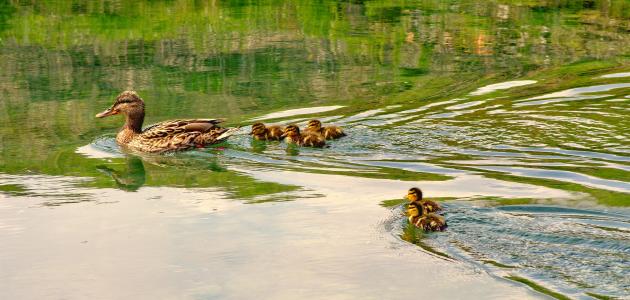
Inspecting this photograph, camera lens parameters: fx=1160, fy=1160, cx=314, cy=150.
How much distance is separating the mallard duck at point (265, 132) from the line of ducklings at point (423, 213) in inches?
115

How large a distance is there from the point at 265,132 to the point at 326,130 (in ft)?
2.14

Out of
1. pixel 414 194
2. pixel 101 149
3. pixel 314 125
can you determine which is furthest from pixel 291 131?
pixel 414 194

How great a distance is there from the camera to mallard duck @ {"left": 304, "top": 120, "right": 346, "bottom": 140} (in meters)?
11.5

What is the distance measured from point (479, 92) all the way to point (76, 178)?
17.6 ft

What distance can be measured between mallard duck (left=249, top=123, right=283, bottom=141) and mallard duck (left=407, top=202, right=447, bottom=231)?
325 cm

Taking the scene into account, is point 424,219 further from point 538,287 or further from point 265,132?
point 265,132

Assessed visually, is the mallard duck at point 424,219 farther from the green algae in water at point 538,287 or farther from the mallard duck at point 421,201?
the green algae in water at point 538,287

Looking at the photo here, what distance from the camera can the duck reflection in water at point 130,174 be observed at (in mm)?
10469

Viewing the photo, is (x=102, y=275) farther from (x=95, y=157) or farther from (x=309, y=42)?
(x=309, y=42)

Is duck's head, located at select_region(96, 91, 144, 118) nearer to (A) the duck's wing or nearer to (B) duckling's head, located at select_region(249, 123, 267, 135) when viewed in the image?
(A) the duck's wing

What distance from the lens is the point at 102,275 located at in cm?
782

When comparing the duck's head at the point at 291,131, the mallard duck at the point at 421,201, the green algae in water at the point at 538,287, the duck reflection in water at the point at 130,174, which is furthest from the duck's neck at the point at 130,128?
the green algae in water at the point at 538,287

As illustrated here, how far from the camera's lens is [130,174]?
11.0 meters

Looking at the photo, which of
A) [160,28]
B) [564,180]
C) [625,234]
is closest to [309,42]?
[160,28]
